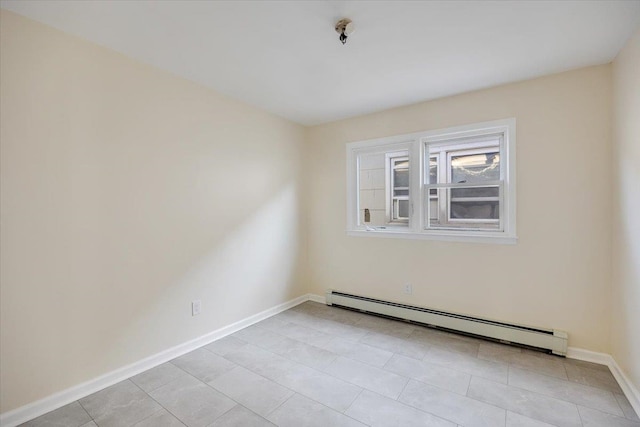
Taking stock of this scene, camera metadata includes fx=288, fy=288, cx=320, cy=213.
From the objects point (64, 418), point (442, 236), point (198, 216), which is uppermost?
point (198, 216)

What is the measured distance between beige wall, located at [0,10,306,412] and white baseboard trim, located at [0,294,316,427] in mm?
50

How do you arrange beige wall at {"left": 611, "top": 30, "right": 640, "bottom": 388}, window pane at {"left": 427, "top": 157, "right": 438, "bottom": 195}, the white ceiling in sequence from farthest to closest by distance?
window pane at {"left": 427, "top": 157, "right": 438, "bottom": 195}, beige wall at {"left": 611, "top": 30, "right": 640, "bottom": 388}, the white ceiling

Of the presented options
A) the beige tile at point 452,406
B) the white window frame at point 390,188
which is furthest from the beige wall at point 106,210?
the beige tile at point 452,406

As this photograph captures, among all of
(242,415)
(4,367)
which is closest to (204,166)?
(4,367)

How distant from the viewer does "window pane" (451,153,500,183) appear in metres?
2.99

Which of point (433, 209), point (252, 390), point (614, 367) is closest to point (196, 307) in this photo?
point (252, 390)

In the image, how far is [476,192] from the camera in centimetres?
309

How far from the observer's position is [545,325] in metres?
2.64

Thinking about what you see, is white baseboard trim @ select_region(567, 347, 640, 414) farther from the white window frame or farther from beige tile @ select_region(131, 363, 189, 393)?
beige tile @ select_region(131, 363, 189, 393)

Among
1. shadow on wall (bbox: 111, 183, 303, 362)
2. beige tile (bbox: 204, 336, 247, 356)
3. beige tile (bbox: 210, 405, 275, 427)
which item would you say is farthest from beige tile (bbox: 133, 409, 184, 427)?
beige tile (bbox: 204, 336, 247, 356)

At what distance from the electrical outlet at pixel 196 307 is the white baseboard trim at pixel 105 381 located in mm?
253

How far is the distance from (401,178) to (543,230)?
1522 mm

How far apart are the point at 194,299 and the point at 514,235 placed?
3.12 m

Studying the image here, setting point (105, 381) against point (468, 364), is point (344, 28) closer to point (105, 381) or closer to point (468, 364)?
point (468, 364)
